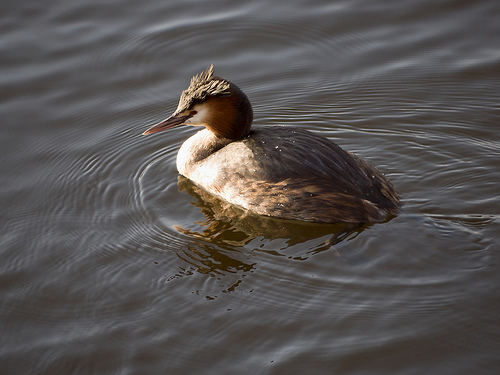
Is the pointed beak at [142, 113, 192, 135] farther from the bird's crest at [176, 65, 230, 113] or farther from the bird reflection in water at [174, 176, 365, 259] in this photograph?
the bird reflection in water at [174, 176, 365, 259]

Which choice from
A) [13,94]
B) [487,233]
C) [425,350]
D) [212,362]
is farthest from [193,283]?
[13,94]

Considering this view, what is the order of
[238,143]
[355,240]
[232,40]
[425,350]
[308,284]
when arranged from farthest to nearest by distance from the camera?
[232,40], [238,143], [355,240], [308,284], [425,350]

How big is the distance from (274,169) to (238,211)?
605mm

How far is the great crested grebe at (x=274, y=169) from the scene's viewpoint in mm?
5719

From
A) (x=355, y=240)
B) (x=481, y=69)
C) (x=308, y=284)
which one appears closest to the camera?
(x=308, y=284)

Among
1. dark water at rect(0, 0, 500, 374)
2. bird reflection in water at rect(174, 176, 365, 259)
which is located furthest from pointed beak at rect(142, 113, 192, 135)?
bird reflection in water at rect(174, 176, 365, 259)

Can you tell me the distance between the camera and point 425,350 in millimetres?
4426

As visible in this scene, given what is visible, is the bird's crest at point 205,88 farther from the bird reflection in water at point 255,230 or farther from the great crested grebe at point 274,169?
the bird reflection in water at point 255,230

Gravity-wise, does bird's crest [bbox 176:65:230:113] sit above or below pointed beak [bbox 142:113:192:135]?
above

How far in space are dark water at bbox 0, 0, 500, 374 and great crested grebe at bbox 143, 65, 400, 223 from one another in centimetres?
19

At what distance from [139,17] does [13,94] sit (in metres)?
2.24

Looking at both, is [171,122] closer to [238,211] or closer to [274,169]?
[238,211]

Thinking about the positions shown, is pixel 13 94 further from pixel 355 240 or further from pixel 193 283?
pixel 355 240

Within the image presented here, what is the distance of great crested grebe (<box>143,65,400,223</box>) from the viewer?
5719 millimetres
